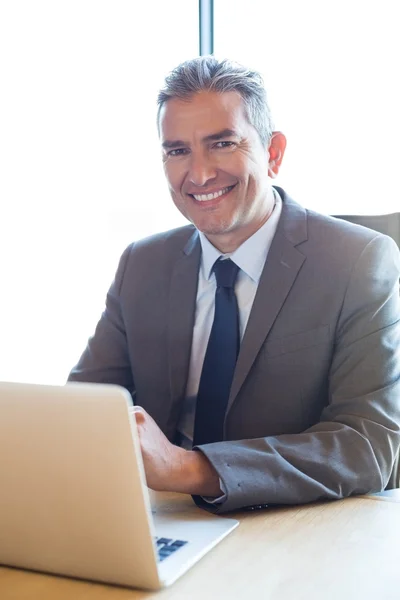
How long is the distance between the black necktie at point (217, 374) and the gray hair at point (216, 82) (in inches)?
18.4

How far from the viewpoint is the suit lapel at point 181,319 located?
1918 millimetres

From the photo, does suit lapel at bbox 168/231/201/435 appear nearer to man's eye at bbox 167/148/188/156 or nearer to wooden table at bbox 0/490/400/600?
man's eye at bbox 167/148/188/156

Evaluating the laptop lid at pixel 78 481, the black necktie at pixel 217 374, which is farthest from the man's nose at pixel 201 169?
the laptop lid at pixel 78 481

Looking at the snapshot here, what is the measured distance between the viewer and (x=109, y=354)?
205cm

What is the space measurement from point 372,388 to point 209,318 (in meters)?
0.48

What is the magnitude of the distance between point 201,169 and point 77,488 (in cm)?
105

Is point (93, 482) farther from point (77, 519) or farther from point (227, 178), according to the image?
point (227, 178)

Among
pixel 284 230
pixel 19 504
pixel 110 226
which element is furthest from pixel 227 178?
pixel 110 226

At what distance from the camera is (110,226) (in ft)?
13.4

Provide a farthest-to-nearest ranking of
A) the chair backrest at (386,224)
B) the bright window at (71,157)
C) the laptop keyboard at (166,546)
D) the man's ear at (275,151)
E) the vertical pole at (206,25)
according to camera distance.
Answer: the vertical pole at (206,25) < the bright window at (71,157) < the man's ear at (275,151) < the chair backrest at (386,224) < the laptop keyboard at (166,546)

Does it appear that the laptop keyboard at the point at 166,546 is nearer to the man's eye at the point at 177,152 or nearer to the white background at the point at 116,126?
the man's eye at the point at 177,152

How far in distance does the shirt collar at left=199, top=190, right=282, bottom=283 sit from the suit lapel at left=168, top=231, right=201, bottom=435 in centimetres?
5

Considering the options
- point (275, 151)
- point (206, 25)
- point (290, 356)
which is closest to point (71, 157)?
point (206, 25)

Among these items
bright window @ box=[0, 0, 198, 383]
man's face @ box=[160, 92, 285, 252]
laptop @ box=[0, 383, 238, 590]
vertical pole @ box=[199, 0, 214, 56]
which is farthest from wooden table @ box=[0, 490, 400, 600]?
vertical pole @ box=[199, 0, 214, 56]
